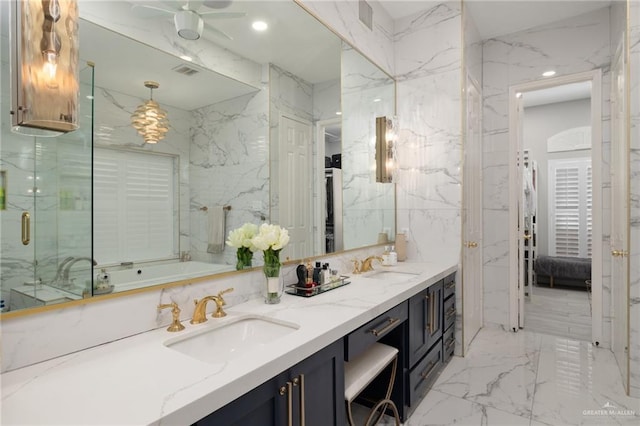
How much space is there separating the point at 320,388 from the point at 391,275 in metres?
1.46

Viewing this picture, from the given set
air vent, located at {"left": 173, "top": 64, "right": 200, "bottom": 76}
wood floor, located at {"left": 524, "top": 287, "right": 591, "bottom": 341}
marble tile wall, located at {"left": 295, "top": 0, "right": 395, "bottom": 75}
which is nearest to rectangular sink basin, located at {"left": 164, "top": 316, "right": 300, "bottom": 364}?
air vent, located at {"left": 173, "top": 64, "right": 200, "bottom": 76}

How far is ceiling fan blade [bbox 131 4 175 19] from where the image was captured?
1.34 meters

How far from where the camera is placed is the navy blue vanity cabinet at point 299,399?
3.28ft

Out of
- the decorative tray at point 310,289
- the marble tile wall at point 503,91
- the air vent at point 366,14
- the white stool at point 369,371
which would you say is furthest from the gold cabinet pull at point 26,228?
the marble tile wall at point 503,91

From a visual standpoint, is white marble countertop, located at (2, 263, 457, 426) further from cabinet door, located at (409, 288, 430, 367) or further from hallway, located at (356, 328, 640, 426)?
hallway, located at (356, 328, 640, 426)

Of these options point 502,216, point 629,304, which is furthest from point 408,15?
point 629,304

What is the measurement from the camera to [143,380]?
0.97 metres

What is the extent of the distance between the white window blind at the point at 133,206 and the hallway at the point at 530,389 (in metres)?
1.80

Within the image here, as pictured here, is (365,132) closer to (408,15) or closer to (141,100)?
(408,15)

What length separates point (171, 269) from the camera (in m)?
1.48

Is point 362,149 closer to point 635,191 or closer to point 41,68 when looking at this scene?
point 635,191

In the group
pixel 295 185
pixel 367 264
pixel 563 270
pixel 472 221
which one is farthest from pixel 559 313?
pixel 295 185

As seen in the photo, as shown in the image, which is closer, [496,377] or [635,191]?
[635,191]

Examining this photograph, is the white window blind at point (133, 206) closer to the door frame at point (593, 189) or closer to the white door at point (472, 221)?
the white door at point (472, 221)
